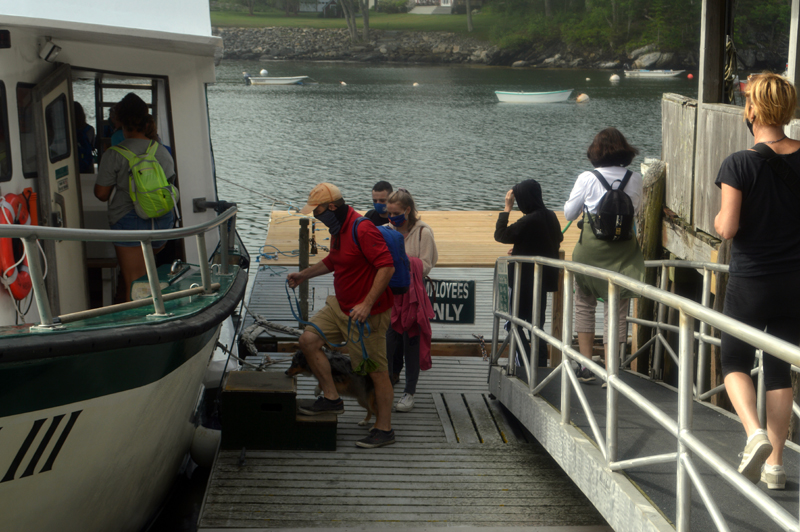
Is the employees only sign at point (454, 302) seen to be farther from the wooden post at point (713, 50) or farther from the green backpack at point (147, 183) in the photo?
the green backpack at point (147, 183)

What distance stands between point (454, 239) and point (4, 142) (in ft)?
26.4

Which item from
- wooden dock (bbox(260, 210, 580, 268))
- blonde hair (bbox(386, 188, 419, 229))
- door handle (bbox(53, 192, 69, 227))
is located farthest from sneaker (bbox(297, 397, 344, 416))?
wooden dock (bbox(260, 210, 580, 268))

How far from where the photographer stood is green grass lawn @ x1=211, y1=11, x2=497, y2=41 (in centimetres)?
9571

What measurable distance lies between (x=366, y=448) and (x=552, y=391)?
49.9 inches

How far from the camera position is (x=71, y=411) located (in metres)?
3.57

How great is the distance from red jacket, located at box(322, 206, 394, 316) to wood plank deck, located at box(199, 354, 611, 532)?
1004mm

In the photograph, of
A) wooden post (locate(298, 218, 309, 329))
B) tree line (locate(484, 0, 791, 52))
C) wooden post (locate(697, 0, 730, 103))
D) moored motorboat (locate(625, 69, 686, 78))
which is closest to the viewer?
wooden post (locate(697, 0, 730, 103))

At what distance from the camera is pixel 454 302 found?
7.73 metres

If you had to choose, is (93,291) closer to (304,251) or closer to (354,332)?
(304,251)

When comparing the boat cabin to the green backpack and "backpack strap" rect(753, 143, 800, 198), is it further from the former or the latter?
"backpack strap" rect(753, 143, 800, 198)

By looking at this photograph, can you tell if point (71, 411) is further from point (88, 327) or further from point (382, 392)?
point (382, 392)

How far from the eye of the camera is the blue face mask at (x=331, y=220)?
4750 millimetres

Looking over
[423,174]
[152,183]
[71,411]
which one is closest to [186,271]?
[152,183]

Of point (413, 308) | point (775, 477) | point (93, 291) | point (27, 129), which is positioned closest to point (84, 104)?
point (93, 291)
